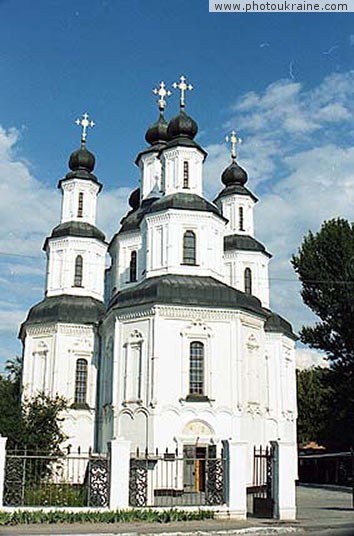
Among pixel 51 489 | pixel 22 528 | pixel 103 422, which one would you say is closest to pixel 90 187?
pixel 103 422

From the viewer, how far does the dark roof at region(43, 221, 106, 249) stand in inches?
1506

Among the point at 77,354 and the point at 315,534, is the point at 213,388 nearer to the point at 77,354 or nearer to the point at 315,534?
the point at 77,354

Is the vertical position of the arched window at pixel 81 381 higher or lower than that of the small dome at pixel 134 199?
lower

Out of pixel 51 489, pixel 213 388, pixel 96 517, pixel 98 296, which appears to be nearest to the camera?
pixel 96 517

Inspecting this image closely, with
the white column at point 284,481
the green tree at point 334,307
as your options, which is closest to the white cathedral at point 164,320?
the green tree at point 334,307

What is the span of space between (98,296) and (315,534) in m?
24.4

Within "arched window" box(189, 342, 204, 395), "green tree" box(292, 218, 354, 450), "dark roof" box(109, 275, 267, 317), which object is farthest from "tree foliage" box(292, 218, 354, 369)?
"arched window" box(189, 342, 204, 395)

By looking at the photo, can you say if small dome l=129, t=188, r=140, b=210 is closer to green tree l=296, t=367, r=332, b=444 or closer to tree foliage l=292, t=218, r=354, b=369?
tree foliage l=292, t=218, r=354, b=369

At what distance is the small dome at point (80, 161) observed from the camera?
40125 mm

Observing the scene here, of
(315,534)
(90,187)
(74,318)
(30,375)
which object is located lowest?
(315,534)

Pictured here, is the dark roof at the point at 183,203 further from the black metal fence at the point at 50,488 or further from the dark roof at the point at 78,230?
the black metal fence at the point at 50,488

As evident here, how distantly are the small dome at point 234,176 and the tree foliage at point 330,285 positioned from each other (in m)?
4.98

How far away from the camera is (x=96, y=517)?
55.0ft

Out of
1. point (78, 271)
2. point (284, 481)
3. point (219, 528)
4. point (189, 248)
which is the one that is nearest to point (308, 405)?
point (78, 271)
